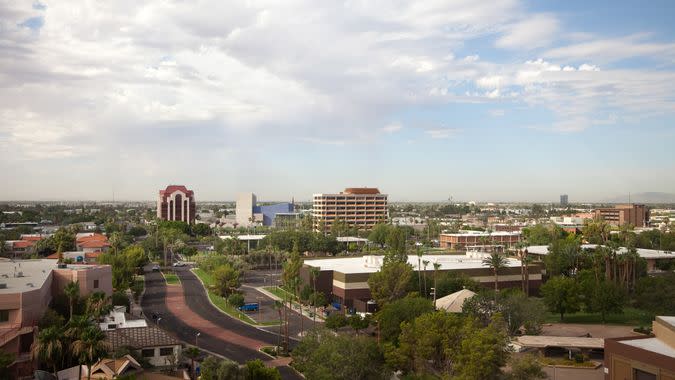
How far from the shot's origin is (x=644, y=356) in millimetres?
36750

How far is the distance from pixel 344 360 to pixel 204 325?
2997 cm

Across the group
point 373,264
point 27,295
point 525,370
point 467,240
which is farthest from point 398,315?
point 467,240

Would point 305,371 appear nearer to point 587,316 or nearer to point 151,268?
point 587,316

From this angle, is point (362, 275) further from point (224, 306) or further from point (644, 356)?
point (644, 356)

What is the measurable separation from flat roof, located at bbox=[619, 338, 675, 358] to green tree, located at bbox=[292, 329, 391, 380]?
1679 cm

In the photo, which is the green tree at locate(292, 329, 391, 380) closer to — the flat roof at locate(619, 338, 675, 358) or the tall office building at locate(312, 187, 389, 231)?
the flat roof at locate(619, 338, 675, 358)

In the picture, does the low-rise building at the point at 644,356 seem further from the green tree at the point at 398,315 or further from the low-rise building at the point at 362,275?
the low-rise building at the point at 362,275

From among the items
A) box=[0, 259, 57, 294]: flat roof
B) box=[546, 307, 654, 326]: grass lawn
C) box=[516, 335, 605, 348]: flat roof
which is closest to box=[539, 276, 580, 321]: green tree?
box=[546, 307, 654, 326]: grass lawn

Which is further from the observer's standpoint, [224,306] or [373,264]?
[373,264]

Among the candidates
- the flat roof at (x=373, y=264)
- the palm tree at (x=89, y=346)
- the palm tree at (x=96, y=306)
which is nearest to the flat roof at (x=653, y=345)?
the palm tree at (x=89, y=346)

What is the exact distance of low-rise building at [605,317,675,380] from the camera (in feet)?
116

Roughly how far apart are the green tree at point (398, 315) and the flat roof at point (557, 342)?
904 cm

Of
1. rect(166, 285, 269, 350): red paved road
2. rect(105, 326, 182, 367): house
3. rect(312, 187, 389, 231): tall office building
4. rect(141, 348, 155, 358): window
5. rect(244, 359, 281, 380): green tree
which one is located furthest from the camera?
rect(312, 187, 389, 231): tall office building

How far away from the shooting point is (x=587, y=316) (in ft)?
232
